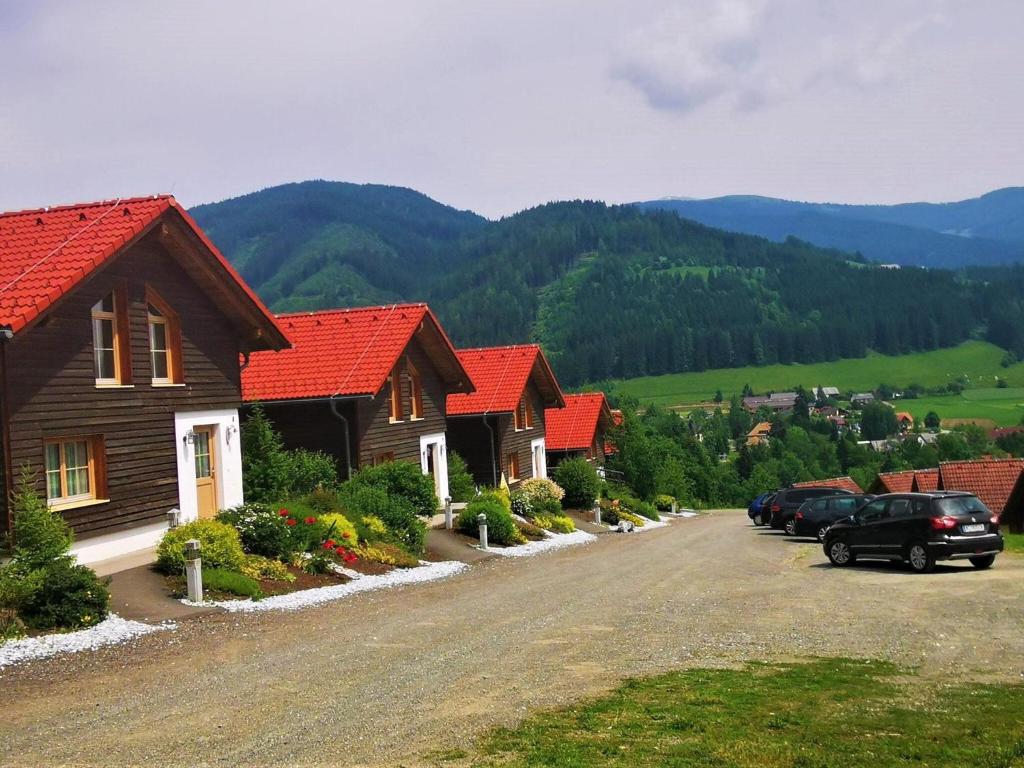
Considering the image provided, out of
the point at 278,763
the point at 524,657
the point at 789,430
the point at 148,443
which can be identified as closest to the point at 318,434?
the point at 148,443

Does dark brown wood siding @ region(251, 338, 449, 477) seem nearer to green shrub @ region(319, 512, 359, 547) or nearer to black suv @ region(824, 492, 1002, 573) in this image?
green shrub @ region(319, 512, 359, 547)

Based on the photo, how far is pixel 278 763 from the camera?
8.16 metres

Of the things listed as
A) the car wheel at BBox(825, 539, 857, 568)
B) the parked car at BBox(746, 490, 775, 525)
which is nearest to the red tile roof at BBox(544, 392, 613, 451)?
the parked car at BBox(746, 490, 775, 525)

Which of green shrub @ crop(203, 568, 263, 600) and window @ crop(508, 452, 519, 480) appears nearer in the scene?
green shrub @ crop(203, 568, 263, 600)

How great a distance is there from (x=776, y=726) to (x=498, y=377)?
35.3 meters

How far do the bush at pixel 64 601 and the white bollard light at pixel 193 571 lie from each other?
6.36 ft

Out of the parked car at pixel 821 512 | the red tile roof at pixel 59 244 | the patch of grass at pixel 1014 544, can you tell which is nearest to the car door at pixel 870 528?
the patch of grass at pixel 1014 544

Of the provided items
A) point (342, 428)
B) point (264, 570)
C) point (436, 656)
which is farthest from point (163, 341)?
point (436, 656)

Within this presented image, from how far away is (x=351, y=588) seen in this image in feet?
64.5

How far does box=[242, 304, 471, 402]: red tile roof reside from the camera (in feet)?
100

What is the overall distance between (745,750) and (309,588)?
40.2 feet

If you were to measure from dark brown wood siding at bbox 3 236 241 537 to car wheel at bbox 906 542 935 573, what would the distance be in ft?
47.3

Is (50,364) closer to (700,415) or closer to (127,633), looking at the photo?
(127,633)

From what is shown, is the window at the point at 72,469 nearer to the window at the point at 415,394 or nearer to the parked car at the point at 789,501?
the window at the point at 415,394
